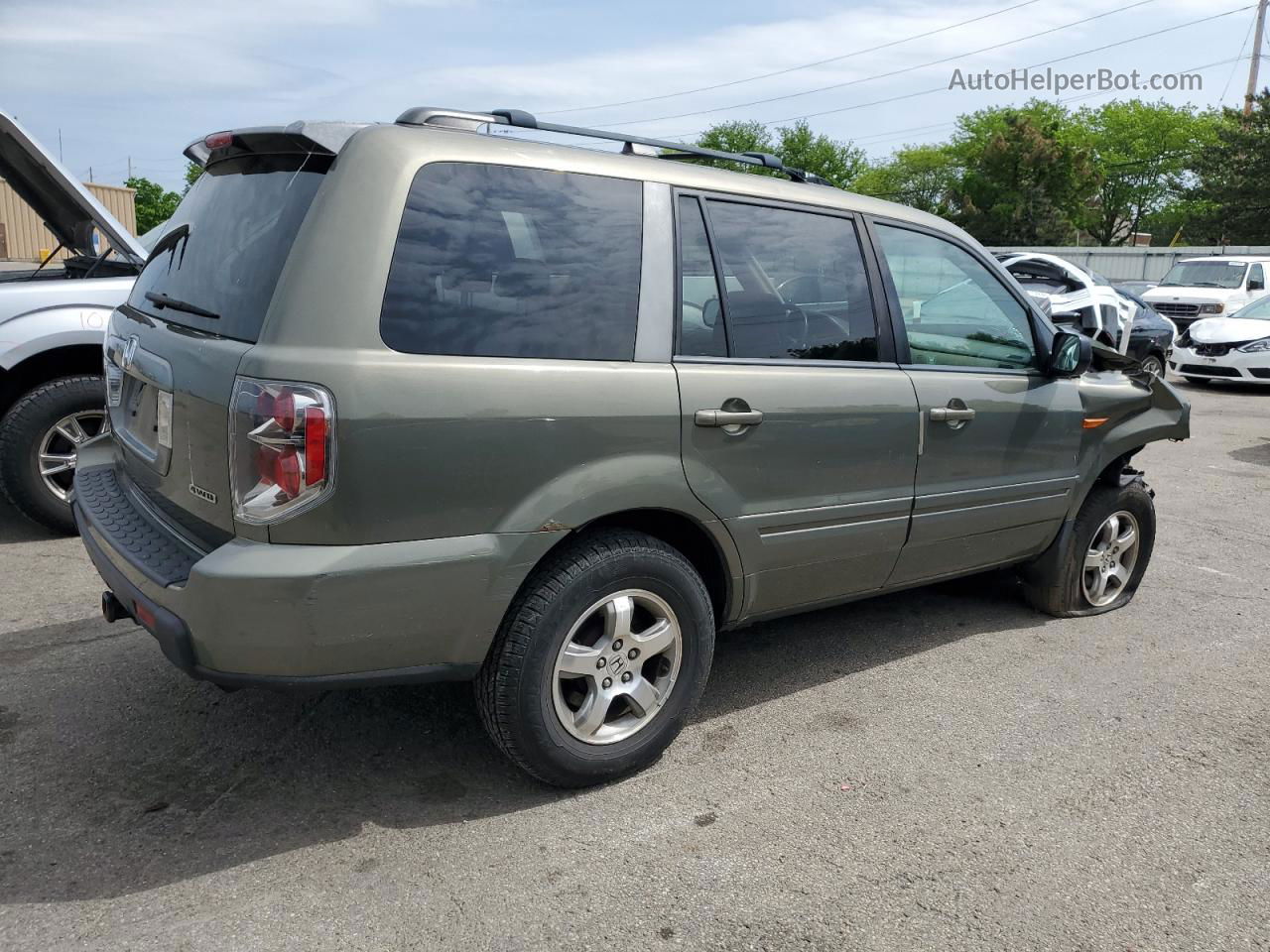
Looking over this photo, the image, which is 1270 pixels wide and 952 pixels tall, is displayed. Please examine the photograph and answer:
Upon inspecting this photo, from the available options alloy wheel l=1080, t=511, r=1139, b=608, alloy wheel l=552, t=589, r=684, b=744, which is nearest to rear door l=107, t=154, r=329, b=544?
alloy wheel l=552, t=589, r=684, b=744

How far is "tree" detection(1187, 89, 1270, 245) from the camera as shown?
48.8m

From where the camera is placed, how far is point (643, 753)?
3.16 metres

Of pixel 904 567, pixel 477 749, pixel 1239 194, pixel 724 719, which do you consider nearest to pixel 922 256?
pixel 904 567

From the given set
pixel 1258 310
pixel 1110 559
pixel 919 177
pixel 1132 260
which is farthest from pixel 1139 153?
pixel 1110 559

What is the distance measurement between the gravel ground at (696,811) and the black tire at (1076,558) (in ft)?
1.15

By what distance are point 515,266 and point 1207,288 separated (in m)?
20.4

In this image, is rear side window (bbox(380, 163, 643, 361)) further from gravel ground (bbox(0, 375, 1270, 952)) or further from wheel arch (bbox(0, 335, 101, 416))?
wheel arch (bbox(0, 335, 101, 416))

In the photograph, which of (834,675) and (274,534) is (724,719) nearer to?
(834,675)

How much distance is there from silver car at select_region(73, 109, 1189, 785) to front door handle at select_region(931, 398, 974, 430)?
2 centimetres

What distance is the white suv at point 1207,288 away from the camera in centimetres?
1883

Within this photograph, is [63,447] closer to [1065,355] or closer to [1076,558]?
[1065,355]

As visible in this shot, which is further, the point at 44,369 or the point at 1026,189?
the point at 1026,189

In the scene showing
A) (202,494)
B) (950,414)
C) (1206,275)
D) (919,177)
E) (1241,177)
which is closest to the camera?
(202,494)

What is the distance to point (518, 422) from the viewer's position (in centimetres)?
270
